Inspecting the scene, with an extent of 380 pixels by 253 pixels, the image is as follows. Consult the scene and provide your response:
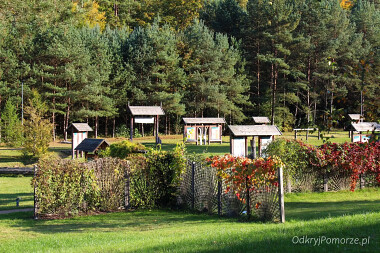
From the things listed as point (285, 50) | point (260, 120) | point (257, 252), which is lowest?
point (257, 252)

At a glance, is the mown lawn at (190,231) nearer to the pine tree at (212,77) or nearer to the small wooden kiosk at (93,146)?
the small wooden kiosk at (93,146)

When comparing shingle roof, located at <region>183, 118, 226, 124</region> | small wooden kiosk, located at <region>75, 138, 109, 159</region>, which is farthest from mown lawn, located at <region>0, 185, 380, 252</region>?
shingle roof, located at <region>183, 118, 226, 124</region>

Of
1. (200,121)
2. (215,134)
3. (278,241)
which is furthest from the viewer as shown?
(215,134)

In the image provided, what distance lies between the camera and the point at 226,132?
54.9m

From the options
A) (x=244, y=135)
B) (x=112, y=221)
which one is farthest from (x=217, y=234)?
(x=244, y=135)

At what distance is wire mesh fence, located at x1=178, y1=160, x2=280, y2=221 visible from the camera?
10938mm

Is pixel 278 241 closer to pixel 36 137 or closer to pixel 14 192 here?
pixel 14 192

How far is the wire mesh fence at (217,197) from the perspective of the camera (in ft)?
35.9

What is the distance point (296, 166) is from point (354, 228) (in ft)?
30.2

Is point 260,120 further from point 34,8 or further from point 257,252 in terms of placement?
point 257,252

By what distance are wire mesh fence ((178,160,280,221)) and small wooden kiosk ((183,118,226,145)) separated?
22540mm

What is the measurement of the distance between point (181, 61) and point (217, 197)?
43.5 metres

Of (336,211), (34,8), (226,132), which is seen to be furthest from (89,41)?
(336,211)

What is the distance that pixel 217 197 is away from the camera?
41.1ft
